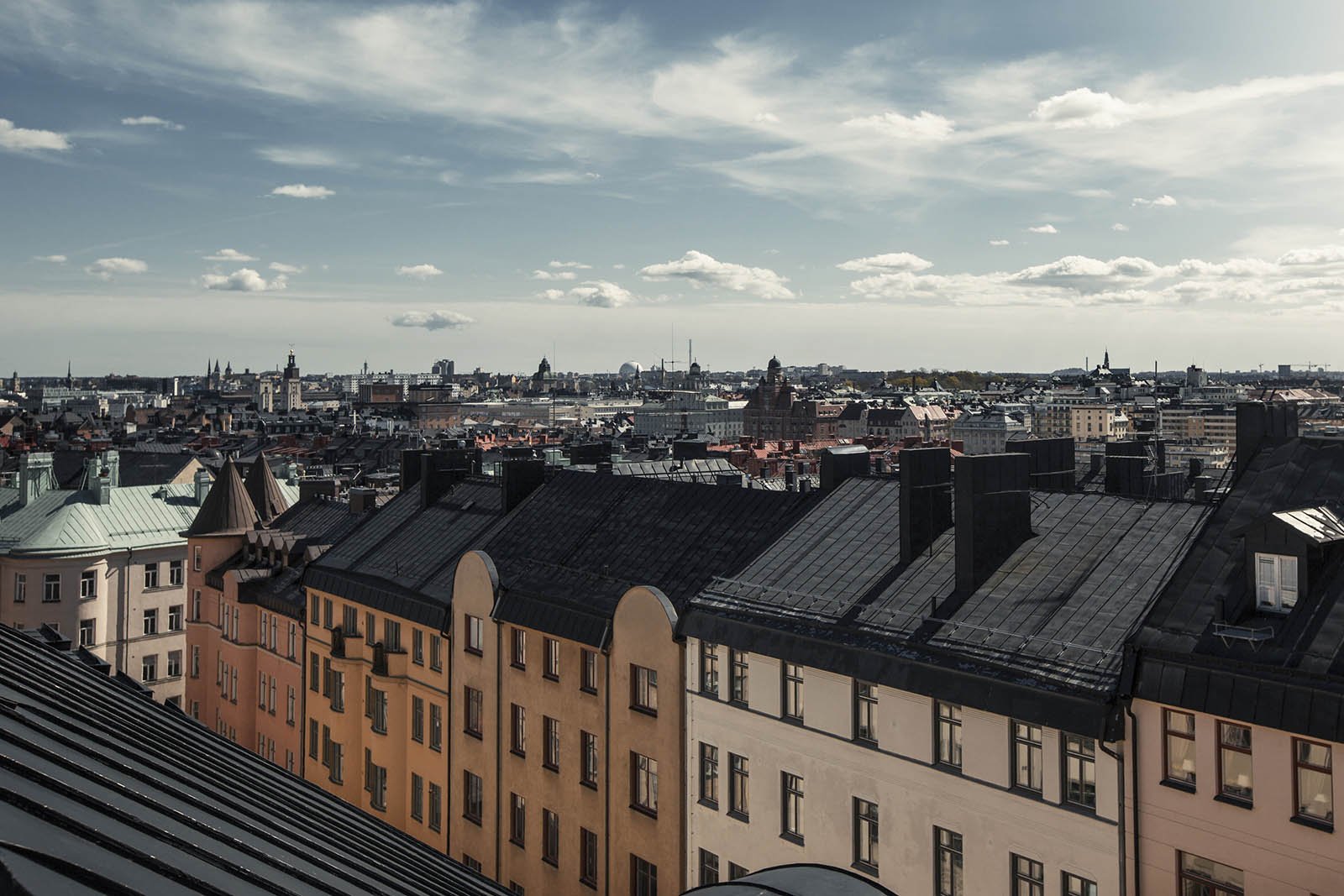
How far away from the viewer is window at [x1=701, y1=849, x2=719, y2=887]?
26281 mm

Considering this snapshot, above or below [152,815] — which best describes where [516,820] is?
below

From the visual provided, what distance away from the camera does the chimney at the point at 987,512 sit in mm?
23266

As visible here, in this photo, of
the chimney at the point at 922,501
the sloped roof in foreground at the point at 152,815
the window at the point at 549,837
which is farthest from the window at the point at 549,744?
the sloped roof in foreground at the point at 152,815

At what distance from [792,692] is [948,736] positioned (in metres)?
4.10

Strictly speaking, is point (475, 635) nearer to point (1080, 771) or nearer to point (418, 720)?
point (418, 720)

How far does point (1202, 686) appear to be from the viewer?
17266 millimetres

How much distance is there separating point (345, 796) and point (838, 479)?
21.1 meters

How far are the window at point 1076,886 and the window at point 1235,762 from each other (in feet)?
9.58

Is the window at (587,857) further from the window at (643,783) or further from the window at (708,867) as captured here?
the window at (708,867)

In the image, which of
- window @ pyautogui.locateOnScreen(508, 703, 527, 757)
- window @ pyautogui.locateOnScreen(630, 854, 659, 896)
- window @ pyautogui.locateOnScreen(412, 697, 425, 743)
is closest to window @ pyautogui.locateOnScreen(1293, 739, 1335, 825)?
window @ pyautogui.locateOnScreen(630, 854, 659, 896)

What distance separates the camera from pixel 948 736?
21.2 meters

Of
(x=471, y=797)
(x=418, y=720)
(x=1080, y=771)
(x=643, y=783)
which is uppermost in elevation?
(x=1080, y=771)

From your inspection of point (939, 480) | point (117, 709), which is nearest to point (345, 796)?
point (939, 480)

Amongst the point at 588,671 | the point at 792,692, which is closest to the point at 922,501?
the point at 792,692
